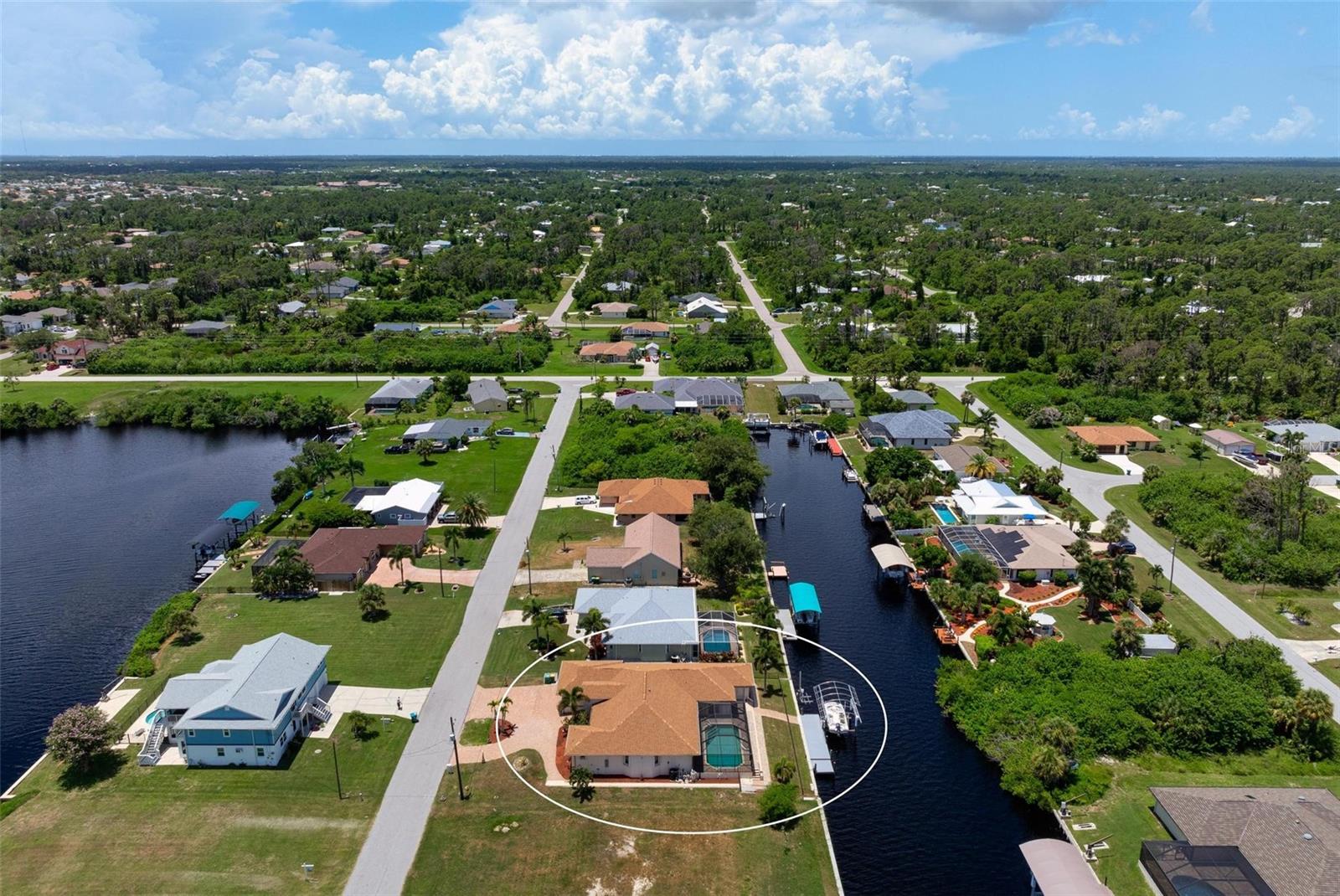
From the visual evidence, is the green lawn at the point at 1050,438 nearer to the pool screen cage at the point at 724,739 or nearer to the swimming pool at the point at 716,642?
the swimming pool at the point at 716,642

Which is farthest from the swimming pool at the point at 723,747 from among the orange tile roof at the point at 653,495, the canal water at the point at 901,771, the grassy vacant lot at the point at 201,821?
the orange tile roof at the point at 653,495

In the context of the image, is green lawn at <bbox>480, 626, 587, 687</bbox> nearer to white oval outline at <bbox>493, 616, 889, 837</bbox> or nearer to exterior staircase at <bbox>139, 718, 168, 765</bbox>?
white oval outline at <bbox>493, 616, 889, 837</bbox>

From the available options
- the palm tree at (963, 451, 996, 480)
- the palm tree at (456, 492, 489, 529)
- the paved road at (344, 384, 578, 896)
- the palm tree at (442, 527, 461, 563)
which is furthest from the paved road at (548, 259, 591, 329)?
the palm tree at (963, 451, 996, 480)

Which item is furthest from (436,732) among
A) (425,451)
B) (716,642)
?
(425,451)

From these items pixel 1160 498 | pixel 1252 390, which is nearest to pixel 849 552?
pixel 1160 498

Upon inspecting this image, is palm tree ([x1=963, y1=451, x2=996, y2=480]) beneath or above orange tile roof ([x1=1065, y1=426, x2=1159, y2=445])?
above

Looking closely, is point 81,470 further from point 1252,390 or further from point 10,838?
point 1252,390

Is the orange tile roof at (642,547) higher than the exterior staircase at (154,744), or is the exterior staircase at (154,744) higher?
the orange tile roof at (642,547)
